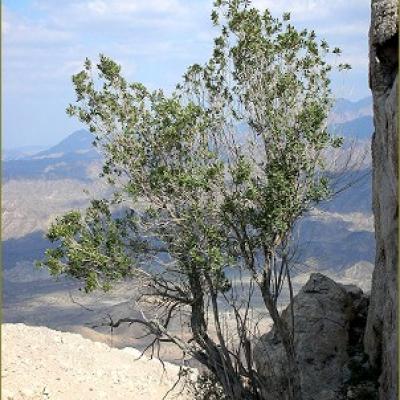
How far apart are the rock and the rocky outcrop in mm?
1954

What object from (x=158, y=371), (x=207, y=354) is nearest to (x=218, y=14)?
(x=207, y=354)

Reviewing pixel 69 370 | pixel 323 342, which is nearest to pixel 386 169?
pixel 323 342

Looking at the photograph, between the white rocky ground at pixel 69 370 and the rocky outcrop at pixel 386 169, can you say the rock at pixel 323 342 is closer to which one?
the rocky outcrop at pixel 386 169

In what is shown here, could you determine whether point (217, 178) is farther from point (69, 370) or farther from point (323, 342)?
point (69, 370)

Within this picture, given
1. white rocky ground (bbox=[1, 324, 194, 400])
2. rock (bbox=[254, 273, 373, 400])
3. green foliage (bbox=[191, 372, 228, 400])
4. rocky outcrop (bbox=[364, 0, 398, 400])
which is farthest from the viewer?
white rocky ground (bbox=[1, 324, 194, 400])

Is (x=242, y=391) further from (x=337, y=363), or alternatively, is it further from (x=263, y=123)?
(x=263, y=123)

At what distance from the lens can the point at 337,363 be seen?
21.1m

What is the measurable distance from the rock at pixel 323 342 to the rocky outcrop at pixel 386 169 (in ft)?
6.41

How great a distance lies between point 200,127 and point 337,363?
9389mm

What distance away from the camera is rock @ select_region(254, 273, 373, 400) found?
20219 mm

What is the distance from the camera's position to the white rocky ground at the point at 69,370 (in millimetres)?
35781

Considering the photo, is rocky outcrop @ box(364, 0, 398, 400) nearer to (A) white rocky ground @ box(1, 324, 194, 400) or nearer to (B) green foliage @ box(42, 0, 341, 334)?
(B) green foliage @ box(42, 0, 341, 334)

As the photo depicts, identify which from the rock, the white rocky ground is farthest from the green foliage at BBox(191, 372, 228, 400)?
the white rocky ground

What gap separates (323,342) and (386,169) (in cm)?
808
